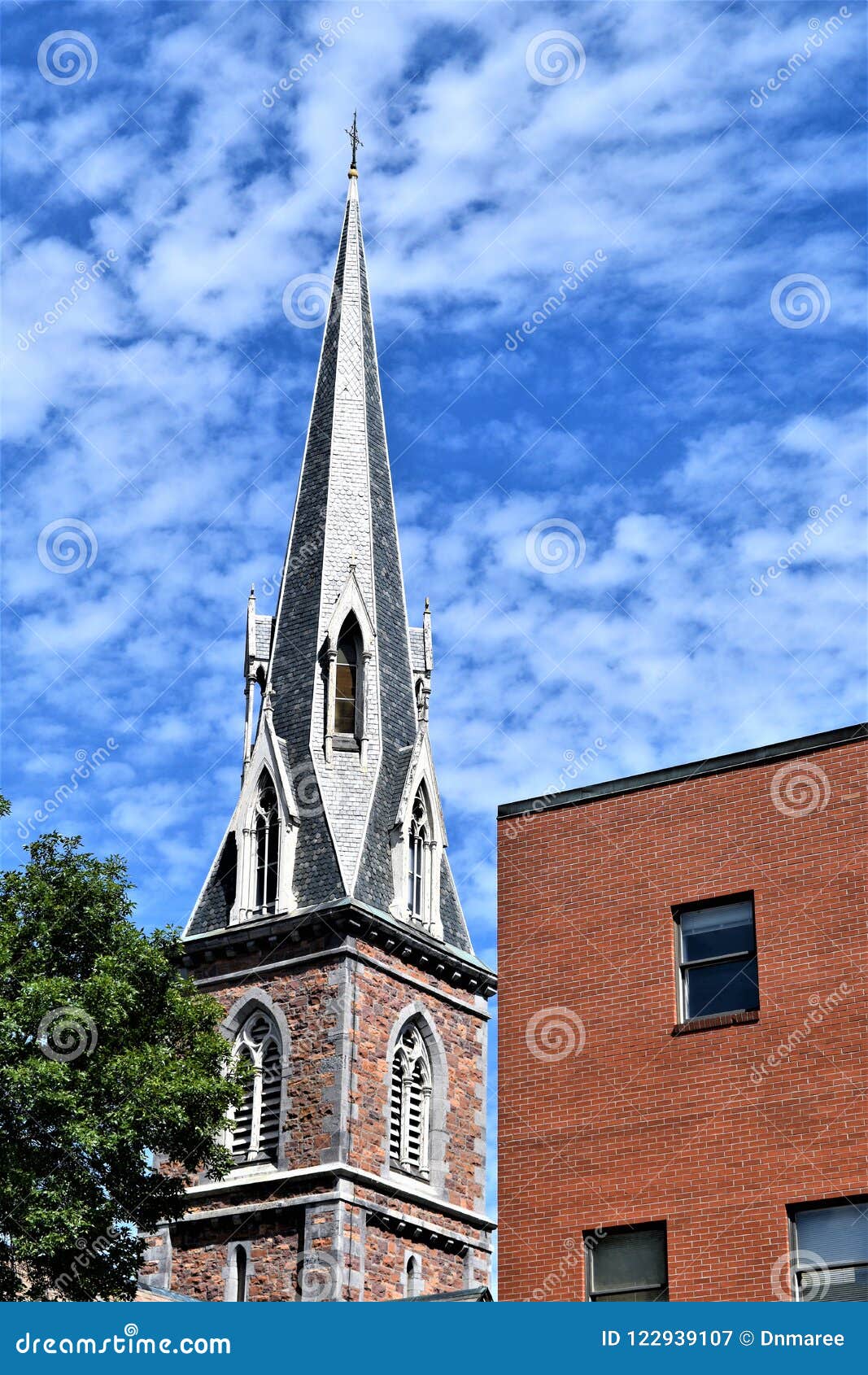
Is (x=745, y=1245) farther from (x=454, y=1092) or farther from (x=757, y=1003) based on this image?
(x=454, y=1092)

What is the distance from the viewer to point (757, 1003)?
21859mm

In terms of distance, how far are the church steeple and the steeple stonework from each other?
0.06 metres

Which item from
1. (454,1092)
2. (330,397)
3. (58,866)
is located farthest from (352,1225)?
(330,397)

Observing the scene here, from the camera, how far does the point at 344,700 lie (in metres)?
55.9

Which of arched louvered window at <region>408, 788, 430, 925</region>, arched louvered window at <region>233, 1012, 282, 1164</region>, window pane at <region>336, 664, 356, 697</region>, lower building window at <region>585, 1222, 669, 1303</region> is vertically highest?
window pane at <region>336, 664, 356, 697</region>

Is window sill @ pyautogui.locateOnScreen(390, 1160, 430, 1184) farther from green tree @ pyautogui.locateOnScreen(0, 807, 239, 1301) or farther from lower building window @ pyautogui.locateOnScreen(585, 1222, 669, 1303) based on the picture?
lower building window @ pyautogui.locateOnScreen(585, 1222, 669, 1303)

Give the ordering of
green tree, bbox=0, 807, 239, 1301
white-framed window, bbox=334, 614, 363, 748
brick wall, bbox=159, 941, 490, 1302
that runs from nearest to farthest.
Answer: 1. green tree, bbox=0, 807, 239, 1301
2. brick wall, bbox=159, 941, 490, 1302
3. white-framed window, bbox=334, 614, 363, 748

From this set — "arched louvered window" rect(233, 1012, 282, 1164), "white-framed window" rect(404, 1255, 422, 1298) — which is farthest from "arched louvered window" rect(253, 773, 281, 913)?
"white-framed window" rect(404, 1255, 422, 1298)

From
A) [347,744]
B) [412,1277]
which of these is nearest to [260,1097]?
[412,1277]

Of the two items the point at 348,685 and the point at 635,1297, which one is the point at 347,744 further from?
the point at 635,1297

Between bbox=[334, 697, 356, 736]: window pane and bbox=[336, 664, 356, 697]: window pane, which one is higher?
bbox=[336, 664, 356, 697]: window pane

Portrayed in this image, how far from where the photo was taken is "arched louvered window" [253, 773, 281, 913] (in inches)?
2074

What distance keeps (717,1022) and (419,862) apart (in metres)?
32.3

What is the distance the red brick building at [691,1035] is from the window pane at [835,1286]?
0.07 feet
